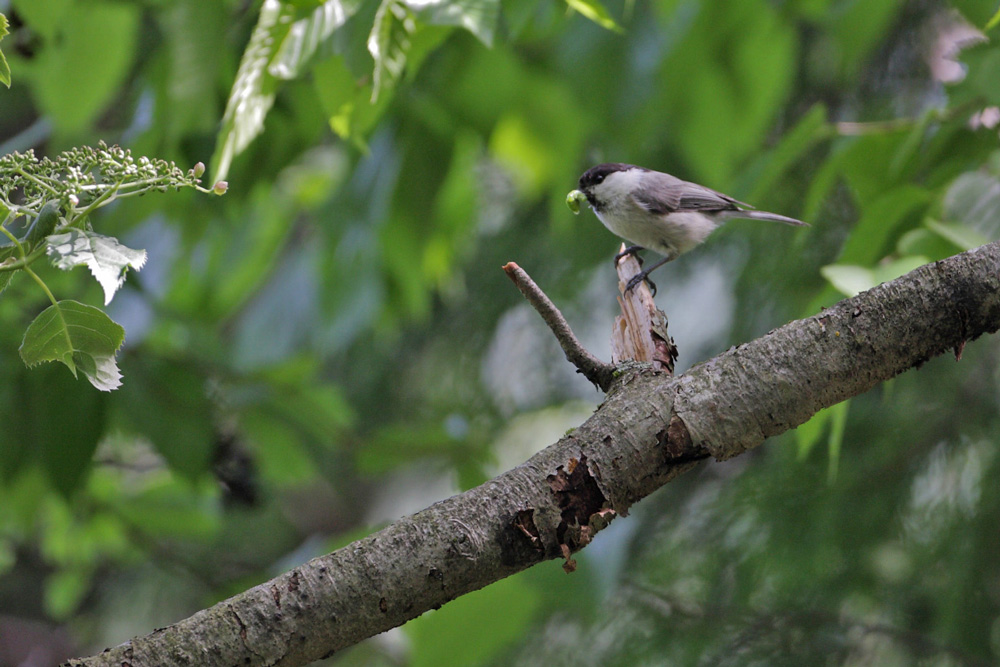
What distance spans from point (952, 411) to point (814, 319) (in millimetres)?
1757

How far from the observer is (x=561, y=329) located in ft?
3.34

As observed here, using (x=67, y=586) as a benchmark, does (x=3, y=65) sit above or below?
above

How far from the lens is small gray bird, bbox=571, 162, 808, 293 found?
5.78 feet

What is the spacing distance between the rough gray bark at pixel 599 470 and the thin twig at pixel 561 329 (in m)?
0.08

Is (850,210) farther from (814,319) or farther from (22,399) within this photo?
(22,399)

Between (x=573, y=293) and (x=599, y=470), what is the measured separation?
2.04 metres

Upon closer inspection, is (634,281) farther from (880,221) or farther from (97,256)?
(97,256)

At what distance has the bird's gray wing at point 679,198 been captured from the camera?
1774 mm

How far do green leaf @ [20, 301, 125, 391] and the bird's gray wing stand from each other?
1262mm

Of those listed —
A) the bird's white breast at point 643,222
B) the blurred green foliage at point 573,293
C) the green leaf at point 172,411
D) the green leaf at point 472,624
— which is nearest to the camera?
the blurred green foliage at point 573,293

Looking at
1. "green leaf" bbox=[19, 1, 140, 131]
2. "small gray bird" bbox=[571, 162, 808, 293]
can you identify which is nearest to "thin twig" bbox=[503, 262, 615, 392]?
"small gray bird" bbox=[571, 162, 808, 293]

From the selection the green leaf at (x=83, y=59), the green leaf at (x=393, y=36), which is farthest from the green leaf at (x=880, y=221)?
the green leaf at (x=83, y=59)

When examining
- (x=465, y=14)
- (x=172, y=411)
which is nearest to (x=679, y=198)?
(x=465, y=14)

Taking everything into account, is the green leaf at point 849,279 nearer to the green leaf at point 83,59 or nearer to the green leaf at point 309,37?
the green leaf at point 309,37
